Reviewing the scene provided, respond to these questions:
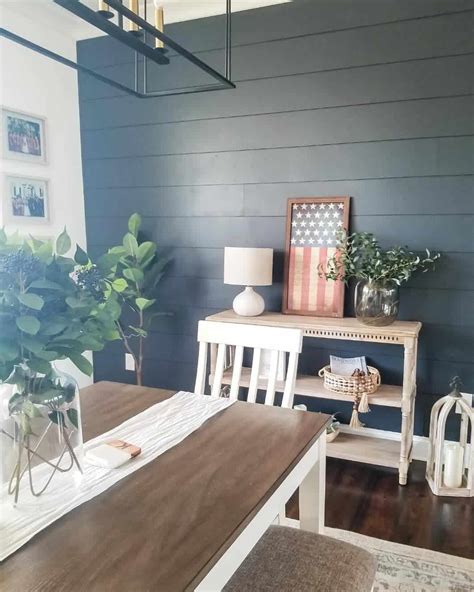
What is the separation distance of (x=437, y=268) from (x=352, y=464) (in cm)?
111

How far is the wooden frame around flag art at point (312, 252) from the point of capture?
2611 mm

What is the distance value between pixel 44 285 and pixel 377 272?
177 centimetres

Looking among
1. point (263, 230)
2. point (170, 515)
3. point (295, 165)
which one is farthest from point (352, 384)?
point (170, 515)

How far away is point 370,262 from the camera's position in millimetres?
2355

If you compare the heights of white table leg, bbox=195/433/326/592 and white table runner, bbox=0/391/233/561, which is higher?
white table runner, bbox=0/391/233/561

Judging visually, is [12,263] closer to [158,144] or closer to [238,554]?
[238,554]

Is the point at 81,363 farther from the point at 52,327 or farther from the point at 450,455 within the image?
the point at 450,455

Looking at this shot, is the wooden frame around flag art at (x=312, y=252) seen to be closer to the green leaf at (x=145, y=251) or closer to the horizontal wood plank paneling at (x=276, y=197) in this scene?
the horizontal wood plank paneling at (x=276, y=197)

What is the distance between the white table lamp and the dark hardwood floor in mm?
953

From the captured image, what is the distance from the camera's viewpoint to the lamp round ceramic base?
8.65 feet

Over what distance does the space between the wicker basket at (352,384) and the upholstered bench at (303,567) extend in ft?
4.08

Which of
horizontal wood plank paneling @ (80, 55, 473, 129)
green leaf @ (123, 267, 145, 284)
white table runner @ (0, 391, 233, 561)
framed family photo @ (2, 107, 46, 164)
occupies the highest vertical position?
horizontal wood plank paneling @ (80, 55, 473, 129)

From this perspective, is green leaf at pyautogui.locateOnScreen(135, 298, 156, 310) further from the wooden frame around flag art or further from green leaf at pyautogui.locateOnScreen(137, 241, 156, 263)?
the wooden frame around flag art

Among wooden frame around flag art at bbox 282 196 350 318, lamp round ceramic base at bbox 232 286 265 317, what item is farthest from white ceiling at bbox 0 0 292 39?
lamp round ceramic base at bbox 232 286 265 317
